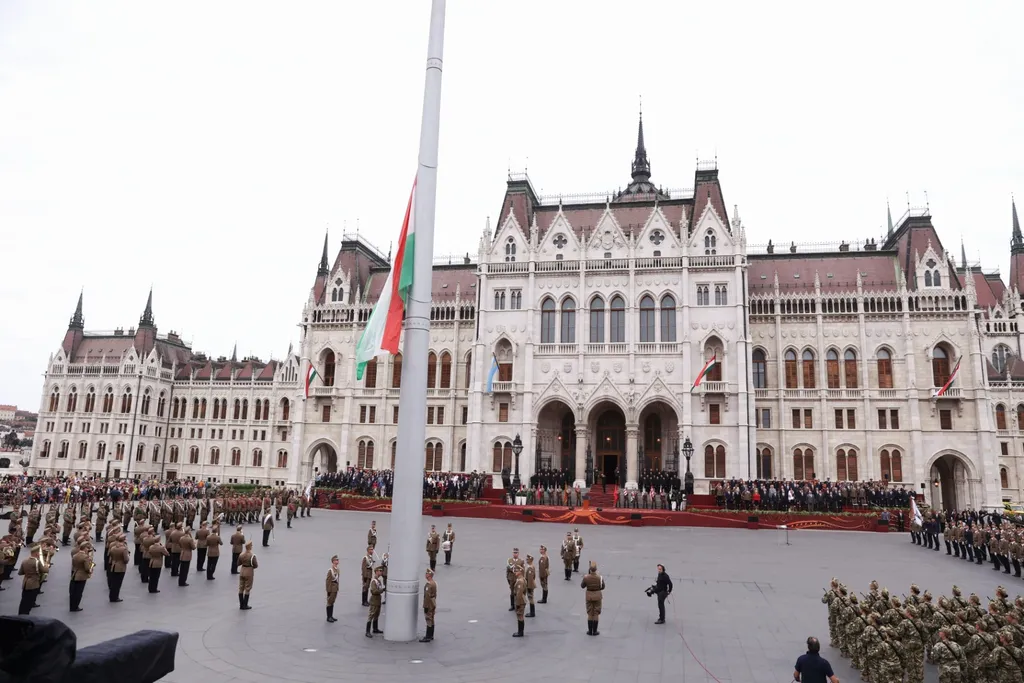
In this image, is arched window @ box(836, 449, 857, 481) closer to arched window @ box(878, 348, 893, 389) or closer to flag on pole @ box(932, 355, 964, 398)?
arched window @ box(878, 348, 893, 389)

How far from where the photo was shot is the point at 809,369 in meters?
52.6

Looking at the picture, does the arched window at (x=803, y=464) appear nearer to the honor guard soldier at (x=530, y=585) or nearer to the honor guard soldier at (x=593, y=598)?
the honor guard soldier at (x=530, y=585)

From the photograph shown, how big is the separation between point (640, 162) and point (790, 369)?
106 feet

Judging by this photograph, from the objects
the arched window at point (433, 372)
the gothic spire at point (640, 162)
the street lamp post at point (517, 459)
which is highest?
the gothic spire at point (640, 162)

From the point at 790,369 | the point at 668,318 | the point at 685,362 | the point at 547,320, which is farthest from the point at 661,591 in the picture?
the point at 790,369

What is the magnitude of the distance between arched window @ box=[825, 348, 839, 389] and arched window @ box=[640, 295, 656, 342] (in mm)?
14423

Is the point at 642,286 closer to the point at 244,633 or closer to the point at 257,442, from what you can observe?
the point at 244,633

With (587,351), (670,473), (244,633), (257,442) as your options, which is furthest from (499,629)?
(257,442)

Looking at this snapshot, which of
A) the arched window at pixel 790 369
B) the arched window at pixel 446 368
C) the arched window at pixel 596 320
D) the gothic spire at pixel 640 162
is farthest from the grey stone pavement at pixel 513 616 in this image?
the gothic spire at pixel 640 162

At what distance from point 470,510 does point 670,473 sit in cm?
1434

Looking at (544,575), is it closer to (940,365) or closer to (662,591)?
(662,591)

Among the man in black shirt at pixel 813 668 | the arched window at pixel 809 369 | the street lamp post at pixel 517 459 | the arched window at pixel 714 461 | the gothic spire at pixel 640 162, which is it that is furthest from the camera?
the gothic spire at pixel 640 162

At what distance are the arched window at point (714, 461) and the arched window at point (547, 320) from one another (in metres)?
14.2

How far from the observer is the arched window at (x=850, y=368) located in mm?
51463
